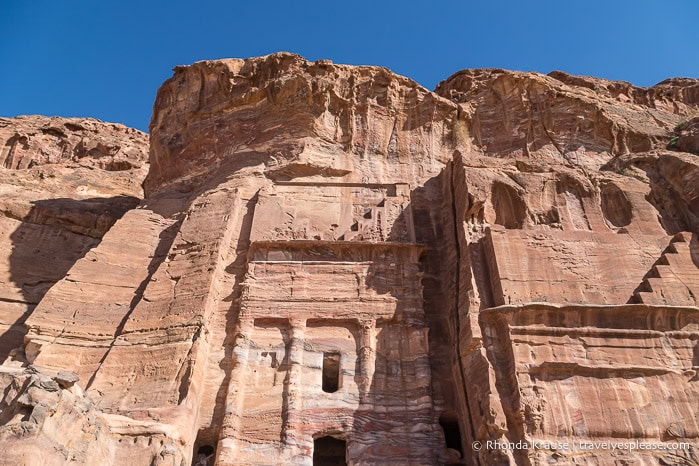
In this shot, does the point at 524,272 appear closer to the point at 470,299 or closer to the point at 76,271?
the point at 470,299

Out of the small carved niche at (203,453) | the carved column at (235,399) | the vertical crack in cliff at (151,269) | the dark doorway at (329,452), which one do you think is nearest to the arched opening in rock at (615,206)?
the dark doorway at (329,452)

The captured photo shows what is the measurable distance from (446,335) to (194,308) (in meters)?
5.71

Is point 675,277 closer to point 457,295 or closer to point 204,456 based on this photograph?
point 457,295

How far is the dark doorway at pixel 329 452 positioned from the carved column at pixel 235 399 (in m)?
1.81

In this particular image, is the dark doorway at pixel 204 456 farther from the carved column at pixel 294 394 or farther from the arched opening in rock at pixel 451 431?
the arched opening in rock at pixel 451 431

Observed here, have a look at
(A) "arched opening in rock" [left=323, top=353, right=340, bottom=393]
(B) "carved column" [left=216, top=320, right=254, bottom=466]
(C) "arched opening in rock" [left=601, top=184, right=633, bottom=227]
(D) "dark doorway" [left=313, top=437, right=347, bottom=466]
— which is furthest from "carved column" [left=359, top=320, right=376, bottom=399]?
(C) "arched opening in rock" [left=601, top=184, right=633, bottom=227]

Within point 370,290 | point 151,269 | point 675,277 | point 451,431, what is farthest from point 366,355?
point 675,277

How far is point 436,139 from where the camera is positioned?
18906mm

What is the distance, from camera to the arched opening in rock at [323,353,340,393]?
13109 millimetres

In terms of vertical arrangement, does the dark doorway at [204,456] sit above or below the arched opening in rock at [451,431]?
below

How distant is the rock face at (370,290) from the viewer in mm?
10750

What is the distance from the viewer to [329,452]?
1241cm

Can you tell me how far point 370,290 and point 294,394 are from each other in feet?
10.7

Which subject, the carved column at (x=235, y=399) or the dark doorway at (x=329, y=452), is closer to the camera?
the carved column at (x=235, y=399)
